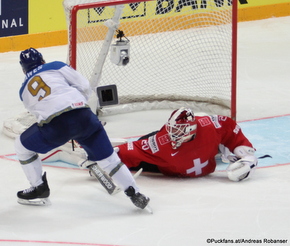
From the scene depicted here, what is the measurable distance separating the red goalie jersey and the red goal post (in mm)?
1086

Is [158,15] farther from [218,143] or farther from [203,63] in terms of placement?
[218,143]

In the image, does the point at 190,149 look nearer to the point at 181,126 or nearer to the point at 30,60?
the point at 181,126

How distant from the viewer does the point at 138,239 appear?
3.87m

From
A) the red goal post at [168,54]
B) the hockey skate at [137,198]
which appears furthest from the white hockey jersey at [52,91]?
the red goal post at [168,54]

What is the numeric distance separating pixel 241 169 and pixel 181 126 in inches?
19.1

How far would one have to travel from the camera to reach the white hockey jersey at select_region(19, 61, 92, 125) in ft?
13.5

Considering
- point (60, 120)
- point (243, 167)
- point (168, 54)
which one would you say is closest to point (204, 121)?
point (243, 167)

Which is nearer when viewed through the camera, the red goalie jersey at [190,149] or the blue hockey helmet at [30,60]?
the blue hockey helmet at [30,60]

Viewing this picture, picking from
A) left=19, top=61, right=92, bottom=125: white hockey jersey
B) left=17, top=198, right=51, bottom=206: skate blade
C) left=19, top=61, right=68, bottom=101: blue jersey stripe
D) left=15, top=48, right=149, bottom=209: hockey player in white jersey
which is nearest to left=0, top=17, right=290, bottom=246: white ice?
left=17, top=198, right=51, bottom=206: skate blade

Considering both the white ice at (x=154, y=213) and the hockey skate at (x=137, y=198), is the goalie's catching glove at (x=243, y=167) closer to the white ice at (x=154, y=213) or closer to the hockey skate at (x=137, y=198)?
the white ice at (x=154, y=213)

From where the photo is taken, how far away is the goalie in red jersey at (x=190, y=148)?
15.3 feet

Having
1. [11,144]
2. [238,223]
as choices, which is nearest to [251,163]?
[238,223]

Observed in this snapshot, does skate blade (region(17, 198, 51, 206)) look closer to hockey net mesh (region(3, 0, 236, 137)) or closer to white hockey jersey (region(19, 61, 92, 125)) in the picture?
white hockey jersey (region(19, 61, 92, 125))

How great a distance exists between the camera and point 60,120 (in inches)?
161
